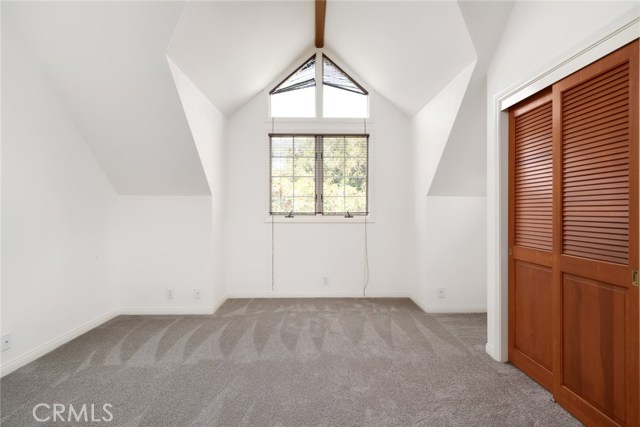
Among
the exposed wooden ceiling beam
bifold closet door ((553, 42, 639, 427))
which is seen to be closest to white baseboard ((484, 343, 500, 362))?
bifold closet door ((553, 42, 639, 427))

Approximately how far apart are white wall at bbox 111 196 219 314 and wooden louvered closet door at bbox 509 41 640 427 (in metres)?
3.20

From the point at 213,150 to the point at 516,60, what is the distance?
122 inches

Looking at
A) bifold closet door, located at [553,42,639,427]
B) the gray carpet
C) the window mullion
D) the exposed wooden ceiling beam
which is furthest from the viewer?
the window mullion

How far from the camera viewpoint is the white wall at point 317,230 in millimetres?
A: 4473

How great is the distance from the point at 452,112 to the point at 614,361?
233cm

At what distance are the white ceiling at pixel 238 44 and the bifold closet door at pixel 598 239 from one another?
255 centimetres

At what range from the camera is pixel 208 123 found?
3674 mm

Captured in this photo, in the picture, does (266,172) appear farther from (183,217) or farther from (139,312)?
(139,312)

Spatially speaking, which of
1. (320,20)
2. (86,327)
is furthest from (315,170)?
(86,327)

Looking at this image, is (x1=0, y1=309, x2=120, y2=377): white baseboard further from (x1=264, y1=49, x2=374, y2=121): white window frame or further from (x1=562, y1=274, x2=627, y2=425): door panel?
(x1=562, y1=274, x2=627, y2=425): door panel

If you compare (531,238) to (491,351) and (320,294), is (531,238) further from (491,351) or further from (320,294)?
(320,294)

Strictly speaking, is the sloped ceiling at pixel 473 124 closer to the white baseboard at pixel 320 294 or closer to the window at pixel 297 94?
the white baseboard at pixel 320 294

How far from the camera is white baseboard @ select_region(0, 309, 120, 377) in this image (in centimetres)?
234

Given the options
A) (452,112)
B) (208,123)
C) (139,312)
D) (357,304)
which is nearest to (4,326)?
(139,312)
